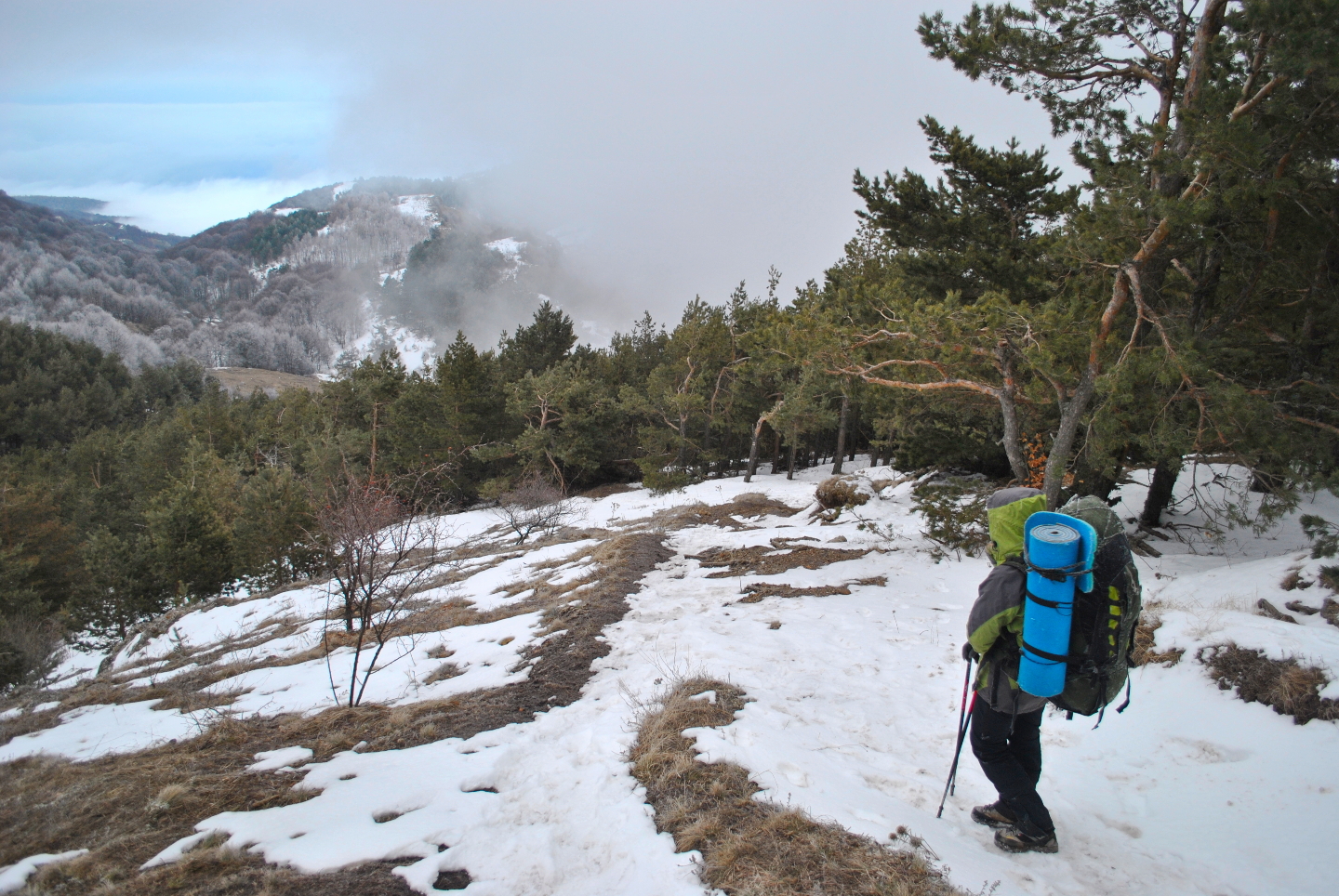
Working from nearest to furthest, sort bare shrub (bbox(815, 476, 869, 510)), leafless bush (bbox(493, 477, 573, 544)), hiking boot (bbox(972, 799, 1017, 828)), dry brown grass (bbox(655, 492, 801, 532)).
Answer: hiking boot (bbox(972, 799, 1017, 828)), bare shrub (bbox(815, 476, 869, 510)), dry brown grass (bbox(655, 492, 801, 532)), leafless bush (bbox(493, 477, 573, 544))

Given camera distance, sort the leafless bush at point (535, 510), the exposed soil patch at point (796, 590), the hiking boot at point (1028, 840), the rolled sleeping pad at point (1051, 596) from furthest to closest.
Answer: the leafless bush at point (535, 510) < the exposed soil patch at point (796, 590) < the hiking boot at point (1028, 840) < the rolled sleeping pad at point (1051, 596)

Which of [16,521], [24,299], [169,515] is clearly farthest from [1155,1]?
[24,299]

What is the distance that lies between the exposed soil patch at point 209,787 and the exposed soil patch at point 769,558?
3751 mm

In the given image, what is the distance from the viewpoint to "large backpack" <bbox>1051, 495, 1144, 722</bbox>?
2.60 metres

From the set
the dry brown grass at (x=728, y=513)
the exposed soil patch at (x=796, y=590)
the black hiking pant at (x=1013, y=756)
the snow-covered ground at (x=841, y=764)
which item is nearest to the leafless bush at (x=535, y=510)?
the dry brown grass at (x=728, y=513)

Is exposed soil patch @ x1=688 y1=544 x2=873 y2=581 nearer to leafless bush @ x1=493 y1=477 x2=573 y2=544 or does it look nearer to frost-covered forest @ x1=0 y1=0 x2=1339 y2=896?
frost-covered forest @ x1=0 y1=0 x2=1339 y2=896

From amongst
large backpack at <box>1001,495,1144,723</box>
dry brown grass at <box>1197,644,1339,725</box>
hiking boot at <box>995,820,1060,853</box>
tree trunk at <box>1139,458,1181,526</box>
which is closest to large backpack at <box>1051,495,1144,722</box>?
large backpack at <box>1001,495,1144,723</box>

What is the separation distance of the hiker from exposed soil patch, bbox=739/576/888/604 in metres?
4.62

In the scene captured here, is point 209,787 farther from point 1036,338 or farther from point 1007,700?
point 1036,338

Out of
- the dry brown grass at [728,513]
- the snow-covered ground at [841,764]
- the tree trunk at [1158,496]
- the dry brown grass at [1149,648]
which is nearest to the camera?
the snow-covered ground at [841,764]

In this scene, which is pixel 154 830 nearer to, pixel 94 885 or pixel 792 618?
pixel 94 885

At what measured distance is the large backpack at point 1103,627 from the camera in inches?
103

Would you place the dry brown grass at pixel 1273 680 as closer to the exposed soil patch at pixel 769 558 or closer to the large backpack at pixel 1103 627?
the large backpack at pixel 1103 627

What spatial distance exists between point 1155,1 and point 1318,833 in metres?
8.24
